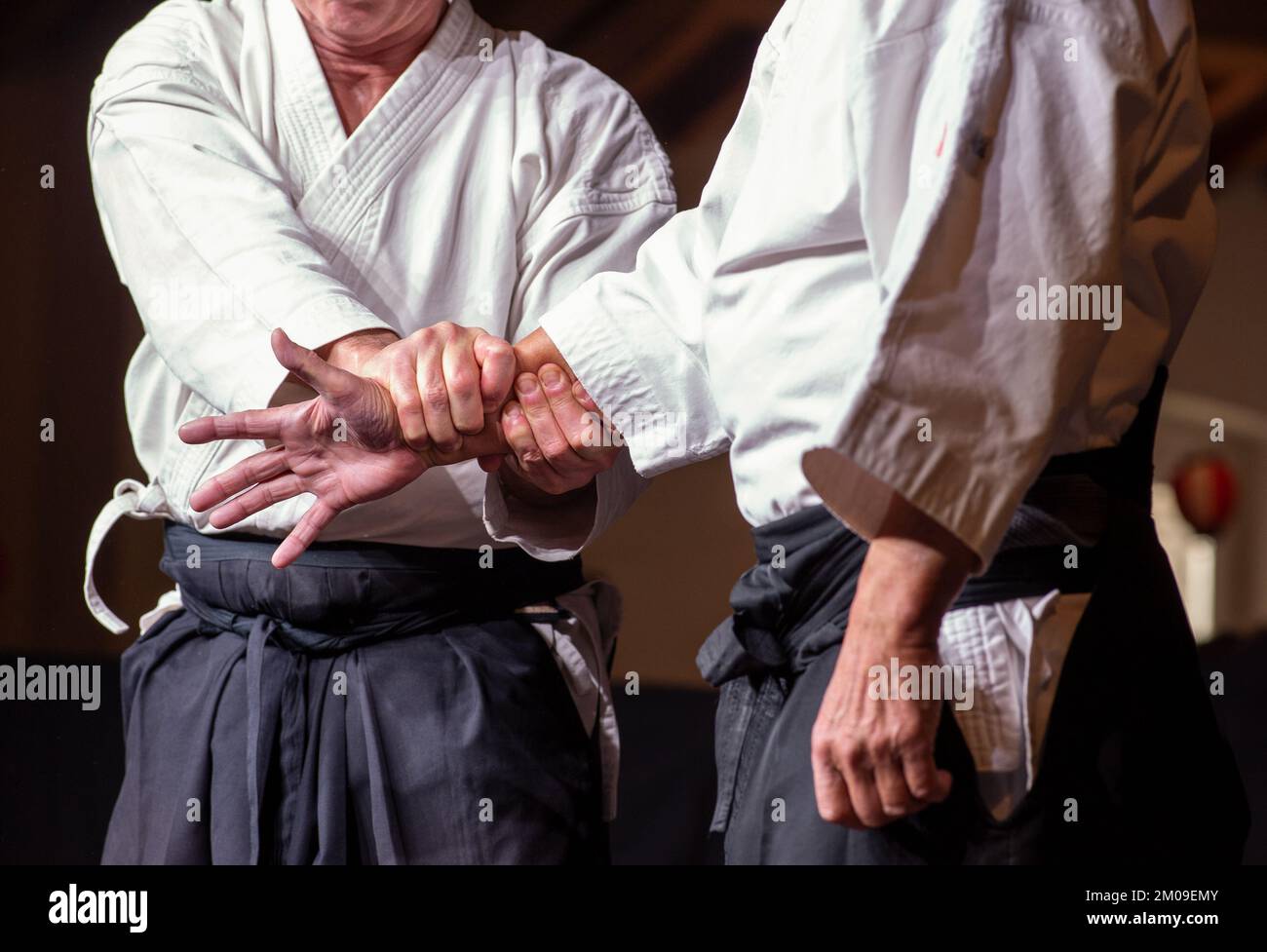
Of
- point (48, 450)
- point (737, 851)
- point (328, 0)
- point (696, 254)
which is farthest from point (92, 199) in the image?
point (737, 851)

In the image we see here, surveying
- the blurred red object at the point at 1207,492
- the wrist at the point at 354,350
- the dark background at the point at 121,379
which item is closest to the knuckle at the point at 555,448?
the wrist at the point at 354,350

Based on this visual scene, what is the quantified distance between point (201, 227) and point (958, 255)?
0.80 m

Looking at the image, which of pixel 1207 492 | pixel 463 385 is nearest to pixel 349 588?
pixel 463 385

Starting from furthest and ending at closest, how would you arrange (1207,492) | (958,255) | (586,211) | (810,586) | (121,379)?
(1207,492) < (121,379) < (586,211) < (810,586) < (958,255)

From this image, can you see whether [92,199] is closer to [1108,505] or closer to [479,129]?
[479,129]

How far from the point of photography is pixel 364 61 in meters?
1.44

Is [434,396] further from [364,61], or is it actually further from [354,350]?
[364,61]

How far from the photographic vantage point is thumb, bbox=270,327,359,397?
3.76 ft

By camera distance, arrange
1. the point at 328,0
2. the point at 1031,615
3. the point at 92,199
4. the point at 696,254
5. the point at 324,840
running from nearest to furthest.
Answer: the point at 1031,615 < the point at 696,254 < the point at 324,840 < the point at 328,0 < the point at 92,199

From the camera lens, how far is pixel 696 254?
3.45ft

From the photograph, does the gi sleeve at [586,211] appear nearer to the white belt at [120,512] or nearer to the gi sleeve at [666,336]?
the gi sleeve at [666,336]

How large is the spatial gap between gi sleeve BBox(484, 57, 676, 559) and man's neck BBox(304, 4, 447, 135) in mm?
153
